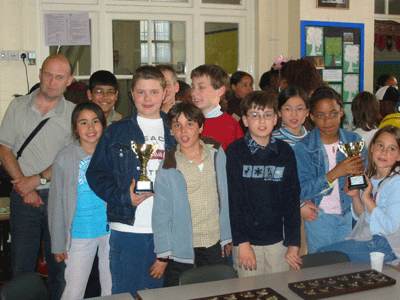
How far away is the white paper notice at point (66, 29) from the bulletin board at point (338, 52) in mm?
2805

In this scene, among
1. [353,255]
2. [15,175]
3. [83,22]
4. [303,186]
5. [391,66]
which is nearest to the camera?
[353,255]

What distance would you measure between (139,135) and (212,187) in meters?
0.54

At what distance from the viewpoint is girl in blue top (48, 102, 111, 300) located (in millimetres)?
2758

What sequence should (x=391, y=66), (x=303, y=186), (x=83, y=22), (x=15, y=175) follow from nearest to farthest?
(x=303, y=186)
(x=15, y=175)
(x=83, y=22)
(x=391, y=66)

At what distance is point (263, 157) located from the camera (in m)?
2.61

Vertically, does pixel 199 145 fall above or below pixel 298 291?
above

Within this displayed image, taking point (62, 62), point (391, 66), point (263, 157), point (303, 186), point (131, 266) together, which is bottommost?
point (131, 266)

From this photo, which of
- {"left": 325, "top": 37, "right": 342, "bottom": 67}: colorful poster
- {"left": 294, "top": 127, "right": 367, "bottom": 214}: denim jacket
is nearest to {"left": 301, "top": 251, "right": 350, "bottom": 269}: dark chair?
{"left": 294, "top": 127, "right": 367, "bottom": 214}: denim jacket

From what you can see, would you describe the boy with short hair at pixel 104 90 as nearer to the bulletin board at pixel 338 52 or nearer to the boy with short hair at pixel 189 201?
the boy with short hair at pixel 189 201

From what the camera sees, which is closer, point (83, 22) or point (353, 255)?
point (353, 255)

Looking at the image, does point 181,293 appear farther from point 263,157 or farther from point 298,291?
point 263,157

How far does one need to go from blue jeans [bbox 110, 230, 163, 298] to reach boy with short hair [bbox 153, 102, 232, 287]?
126 mm

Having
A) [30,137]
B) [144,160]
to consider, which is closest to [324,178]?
[144,160]

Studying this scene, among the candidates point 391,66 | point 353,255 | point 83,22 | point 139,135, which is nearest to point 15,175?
point 139,135
